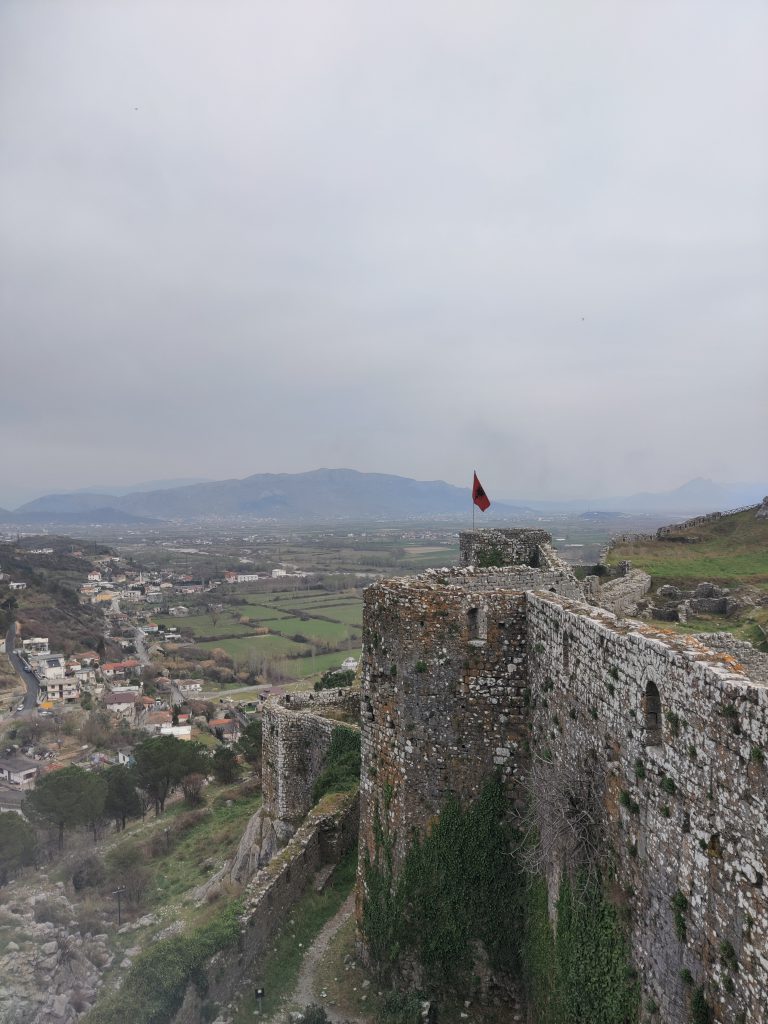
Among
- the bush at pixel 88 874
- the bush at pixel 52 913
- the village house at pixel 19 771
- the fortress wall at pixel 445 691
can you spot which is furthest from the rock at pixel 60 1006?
the village house at pixel 19 771

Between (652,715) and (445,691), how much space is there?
3.80 meters

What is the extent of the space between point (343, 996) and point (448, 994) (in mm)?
2248

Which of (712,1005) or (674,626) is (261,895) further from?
(674,626)

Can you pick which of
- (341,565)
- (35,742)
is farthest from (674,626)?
(341,565)

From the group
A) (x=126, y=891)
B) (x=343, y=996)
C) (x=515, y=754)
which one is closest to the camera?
(x=515, y=754)

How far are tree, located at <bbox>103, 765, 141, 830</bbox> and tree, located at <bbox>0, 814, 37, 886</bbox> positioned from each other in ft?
12.9

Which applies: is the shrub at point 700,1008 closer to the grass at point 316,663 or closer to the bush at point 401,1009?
the bush at point 401,1009

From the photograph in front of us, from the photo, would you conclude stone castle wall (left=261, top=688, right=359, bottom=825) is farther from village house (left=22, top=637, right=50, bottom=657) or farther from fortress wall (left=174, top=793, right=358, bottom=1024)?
village house (left=22, top=637, right=50, bottom=657)

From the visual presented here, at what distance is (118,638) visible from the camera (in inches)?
4894

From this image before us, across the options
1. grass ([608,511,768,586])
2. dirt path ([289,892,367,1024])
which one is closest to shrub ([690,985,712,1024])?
dirt path ([289,892,367,1024])

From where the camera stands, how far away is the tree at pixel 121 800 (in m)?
34.6

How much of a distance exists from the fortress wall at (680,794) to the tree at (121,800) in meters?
35.0

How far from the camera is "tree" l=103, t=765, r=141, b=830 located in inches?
1362

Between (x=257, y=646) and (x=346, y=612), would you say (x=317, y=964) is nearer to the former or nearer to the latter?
(x=257, y=646)
